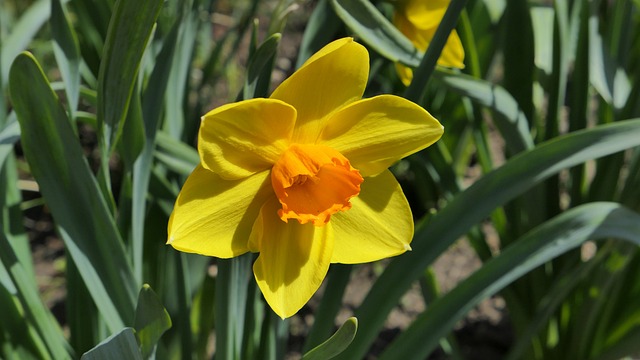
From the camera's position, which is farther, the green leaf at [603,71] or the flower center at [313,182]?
the green leaf at [603,71]

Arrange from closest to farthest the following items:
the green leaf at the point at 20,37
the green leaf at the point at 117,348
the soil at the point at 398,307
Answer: the green leaf at the point at 117,348 < the green leaf at the point at 20,37 < the soil at the point at 398,307

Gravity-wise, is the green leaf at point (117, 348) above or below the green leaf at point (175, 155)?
above

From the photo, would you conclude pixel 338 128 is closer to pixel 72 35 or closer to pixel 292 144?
pixel 292 144

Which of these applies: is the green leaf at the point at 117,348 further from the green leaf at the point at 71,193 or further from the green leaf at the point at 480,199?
the green leaf at the point at 480,199

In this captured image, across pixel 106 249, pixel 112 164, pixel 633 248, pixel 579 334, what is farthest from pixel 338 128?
pixel 112 164

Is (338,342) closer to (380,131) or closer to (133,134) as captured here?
(380,131)

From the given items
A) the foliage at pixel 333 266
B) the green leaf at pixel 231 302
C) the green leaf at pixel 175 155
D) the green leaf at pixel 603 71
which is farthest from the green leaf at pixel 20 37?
the green leaf at pixel 603 71

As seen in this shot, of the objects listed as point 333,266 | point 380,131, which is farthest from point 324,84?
point 333,266

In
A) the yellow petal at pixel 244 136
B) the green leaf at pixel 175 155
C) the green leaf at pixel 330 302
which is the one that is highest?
the yellow petal at pixel 244 136
